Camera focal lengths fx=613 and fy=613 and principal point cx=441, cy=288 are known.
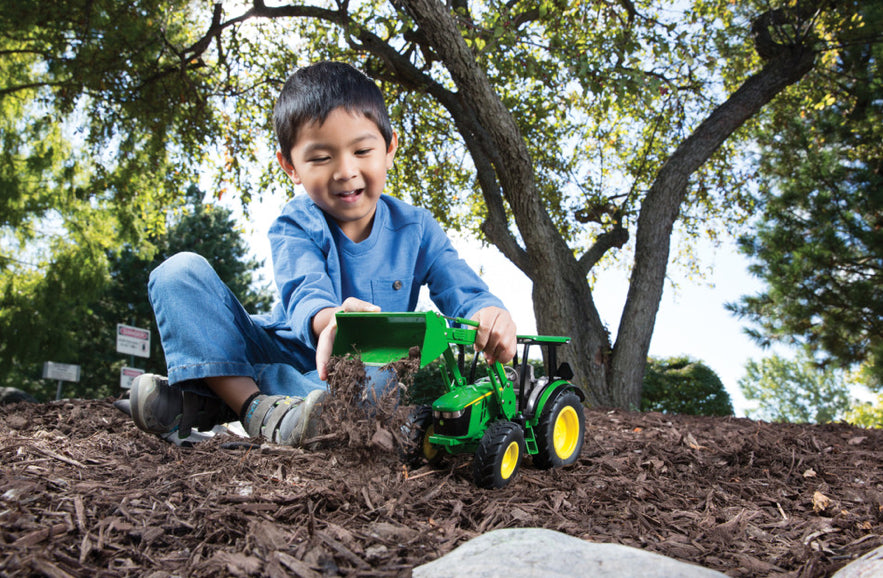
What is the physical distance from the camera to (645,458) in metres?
3.16

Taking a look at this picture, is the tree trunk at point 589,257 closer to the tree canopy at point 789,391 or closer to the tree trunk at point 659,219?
the tree trunk at point 659,219

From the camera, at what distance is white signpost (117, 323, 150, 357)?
908 cm

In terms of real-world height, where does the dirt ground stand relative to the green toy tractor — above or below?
below

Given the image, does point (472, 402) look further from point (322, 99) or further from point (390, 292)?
point (322, 99)

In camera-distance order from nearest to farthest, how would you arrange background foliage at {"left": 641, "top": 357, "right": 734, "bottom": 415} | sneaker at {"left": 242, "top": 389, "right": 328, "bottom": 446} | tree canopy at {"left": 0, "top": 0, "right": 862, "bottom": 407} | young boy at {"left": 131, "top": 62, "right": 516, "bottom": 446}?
sneaker at {"left": 242, "top": 389, "right": 328, "bottom": 446}
young boy at {"left": 131, "top": 62, "right": 516, "bottom": 446}
tree canopy at {"left": 0, "top": 0, "right": 862, "bottom": 407}
background foliage at {"left": 641, "top": 357, "right": 734, "bottom": 415}

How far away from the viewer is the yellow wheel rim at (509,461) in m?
2.21

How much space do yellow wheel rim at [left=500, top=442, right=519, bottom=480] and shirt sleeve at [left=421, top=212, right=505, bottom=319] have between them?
59 cm

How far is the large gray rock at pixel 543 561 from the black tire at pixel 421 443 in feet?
2.27

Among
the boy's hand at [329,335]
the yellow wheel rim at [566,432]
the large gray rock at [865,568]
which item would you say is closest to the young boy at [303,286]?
the boy's hand at [329,335]

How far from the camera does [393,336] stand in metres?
2.07

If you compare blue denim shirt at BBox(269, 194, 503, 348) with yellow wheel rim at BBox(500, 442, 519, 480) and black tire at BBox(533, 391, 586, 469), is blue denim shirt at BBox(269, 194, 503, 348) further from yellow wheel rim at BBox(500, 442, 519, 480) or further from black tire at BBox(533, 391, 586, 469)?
yellow wheel rim at BBox(500, 442, 519, 480)

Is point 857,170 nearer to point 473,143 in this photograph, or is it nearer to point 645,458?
point 473,143

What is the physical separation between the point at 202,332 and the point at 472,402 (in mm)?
1179

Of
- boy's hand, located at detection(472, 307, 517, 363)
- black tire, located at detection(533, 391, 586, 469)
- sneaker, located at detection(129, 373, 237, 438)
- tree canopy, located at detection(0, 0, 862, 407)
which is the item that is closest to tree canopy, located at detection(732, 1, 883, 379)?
tree canopy, located at detection(0, 0, 862, 407)
